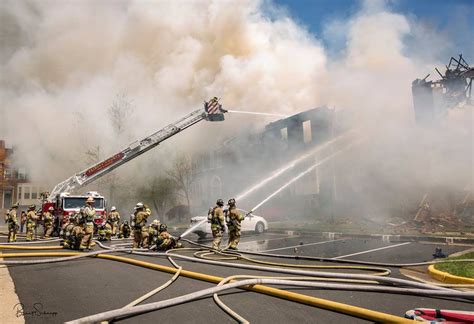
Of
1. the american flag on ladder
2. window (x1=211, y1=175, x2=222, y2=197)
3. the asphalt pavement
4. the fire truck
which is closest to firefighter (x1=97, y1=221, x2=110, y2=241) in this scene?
the fire truck

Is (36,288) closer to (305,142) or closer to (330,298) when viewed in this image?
(330,298)

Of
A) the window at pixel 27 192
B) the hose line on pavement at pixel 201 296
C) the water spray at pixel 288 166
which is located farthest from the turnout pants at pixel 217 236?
the window at pixel 27 192

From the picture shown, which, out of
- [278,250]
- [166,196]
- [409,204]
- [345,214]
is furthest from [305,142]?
[278,250]

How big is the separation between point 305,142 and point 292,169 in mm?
2399

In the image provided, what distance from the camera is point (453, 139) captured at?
17141 mm

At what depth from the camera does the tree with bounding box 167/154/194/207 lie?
28.4 m

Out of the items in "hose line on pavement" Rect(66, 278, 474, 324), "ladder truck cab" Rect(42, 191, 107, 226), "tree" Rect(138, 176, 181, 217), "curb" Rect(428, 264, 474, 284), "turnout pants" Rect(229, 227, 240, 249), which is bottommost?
"curb" Rect(428, 264, 474, 284)

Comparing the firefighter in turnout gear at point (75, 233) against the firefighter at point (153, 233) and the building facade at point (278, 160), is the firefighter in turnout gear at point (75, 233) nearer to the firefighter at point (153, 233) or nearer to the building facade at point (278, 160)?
the firefighter at point (153, 233)

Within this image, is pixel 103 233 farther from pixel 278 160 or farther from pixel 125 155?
pixel 278 160

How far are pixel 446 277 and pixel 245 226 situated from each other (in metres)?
9.32

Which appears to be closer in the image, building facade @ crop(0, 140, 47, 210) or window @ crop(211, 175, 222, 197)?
window @ crop(211, 175, 222, 197)

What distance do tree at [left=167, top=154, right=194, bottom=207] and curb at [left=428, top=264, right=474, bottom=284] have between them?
23.4m

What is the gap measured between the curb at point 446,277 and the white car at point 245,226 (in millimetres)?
8034

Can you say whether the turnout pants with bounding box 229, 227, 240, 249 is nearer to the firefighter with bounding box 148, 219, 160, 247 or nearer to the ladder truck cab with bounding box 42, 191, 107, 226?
the firefighter with bounding box 148, 219, 160, 247
